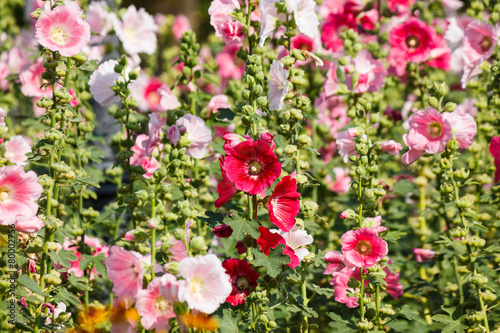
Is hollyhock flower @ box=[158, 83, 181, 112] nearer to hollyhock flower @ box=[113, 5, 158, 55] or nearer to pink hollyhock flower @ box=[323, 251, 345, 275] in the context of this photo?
hollyhock flower @ box=[113, 5, 158, 55]

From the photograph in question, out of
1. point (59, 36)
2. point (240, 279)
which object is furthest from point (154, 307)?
point (59, 36)

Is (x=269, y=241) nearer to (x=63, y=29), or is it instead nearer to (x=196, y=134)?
(x=196, y=134)

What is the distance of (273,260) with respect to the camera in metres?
1.80

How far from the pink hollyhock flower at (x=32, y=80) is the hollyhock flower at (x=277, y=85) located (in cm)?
131

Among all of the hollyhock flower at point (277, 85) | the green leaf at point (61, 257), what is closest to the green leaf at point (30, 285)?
the green leaf at point (61, 257)

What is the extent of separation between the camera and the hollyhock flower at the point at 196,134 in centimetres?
205

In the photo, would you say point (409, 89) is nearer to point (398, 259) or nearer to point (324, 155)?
point (324, 155)

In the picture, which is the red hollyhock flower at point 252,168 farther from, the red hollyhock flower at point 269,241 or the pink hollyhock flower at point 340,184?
the pink hollyhock flower at point 340,184

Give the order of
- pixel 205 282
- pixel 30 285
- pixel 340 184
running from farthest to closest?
pixel 340 184, pixel 30 285, pixel 205 282

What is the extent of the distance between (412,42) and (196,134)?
56.6 inches

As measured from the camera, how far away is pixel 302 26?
7.03ft

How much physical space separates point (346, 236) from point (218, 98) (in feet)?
3.59

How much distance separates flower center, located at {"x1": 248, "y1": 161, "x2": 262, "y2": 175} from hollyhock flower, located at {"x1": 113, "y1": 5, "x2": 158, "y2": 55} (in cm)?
138

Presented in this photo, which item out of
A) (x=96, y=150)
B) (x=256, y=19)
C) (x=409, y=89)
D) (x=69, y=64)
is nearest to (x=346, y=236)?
(x=256, y=19)
